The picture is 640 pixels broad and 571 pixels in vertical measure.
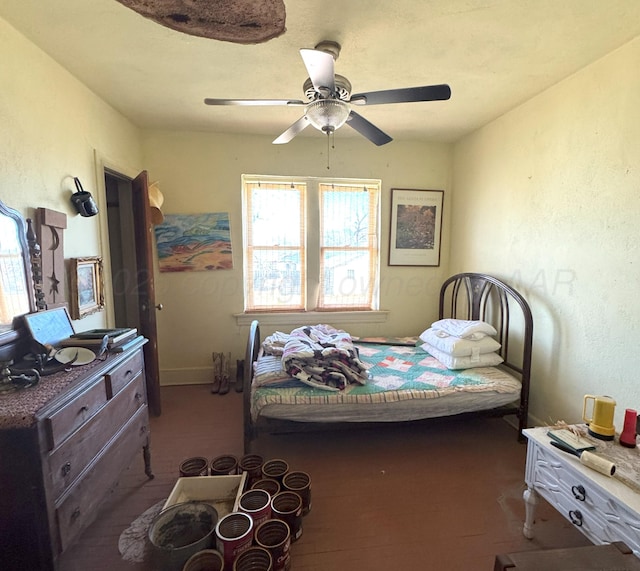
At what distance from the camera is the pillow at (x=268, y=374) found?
226cm

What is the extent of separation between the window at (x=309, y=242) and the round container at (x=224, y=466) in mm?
1764

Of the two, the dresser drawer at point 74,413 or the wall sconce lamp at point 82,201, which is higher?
the wall sconce lamp at point 82,201

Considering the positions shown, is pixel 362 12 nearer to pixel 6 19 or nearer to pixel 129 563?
pixel 6 19

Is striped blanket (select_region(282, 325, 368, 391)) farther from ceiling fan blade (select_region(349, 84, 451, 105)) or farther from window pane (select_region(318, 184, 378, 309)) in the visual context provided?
ceiling fan blade (select_region(349, 84, 451, 105))

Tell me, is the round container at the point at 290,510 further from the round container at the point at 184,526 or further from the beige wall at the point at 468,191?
the beige wall at the point at 468,191

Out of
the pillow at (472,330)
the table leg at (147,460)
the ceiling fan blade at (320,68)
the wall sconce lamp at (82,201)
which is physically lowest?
the table leg at (147,460)

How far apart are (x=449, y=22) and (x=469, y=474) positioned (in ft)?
8.59

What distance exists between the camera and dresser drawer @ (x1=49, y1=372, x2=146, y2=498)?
1.21 meters

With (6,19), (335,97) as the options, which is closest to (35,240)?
(6,19)

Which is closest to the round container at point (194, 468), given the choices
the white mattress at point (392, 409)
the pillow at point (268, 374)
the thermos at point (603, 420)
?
the white mattress at point (392, 409)

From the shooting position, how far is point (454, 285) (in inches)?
142

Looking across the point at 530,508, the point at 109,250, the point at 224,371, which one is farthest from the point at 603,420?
the point at 109,250

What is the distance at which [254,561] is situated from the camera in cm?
133

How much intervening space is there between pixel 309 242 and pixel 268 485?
236cm
